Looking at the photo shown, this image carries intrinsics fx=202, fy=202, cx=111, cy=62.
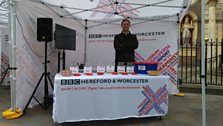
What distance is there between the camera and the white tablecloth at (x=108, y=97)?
9.61ft

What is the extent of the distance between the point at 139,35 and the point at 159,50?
27.8 inches

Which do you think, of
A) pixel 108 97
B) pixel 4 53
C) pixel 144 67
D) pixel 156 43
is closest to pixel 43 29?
pixel 108 97

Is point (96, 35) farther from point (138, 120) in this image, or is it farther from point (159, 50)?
point (138, 120)

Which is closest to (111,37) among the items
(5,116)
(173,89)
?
(173,89)

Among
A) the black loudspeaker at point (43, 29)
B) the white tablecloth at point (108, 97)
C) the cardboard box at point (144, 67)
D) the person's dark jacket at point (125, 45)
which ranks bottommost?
the white tablecloth at point (108, 97)

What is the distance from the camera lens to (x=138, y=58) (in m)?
5.74

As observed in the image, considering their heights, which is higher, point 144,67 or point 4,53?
point 4,53

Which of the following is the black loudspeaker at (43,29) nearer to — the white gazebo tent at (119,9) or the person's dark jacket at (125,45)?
the white gazebo tent at (119,9)

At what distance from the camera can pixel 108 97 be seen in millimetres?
3111

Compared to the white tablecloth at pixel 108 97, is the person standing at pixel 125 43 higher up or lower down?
higher up

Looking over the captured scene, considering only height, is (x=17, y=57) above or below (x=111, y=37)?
below

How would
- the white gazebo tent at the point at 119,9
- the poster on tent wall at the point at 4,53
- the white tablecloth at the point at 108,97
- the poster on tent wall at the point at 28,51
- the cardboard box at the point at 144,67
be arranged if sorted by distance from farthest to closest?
the poster on tent wall at the point at 4,53, the white gazebo tent at the point at 119,9, the poster on tent wall at the point at 28,51, the cardboard box at the point at 144,67, the white tablecloth at the point at 108,97

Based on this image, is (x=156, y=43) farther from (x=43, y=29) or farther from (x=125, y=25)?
(x=43, y=29)

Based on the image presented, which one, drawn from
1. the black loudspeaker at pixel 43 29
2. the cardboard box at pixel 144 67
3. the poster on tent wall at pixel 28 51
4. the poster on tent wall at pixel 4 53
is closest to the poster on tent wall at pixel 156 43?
the poster on tent wall at pixel 28 51
